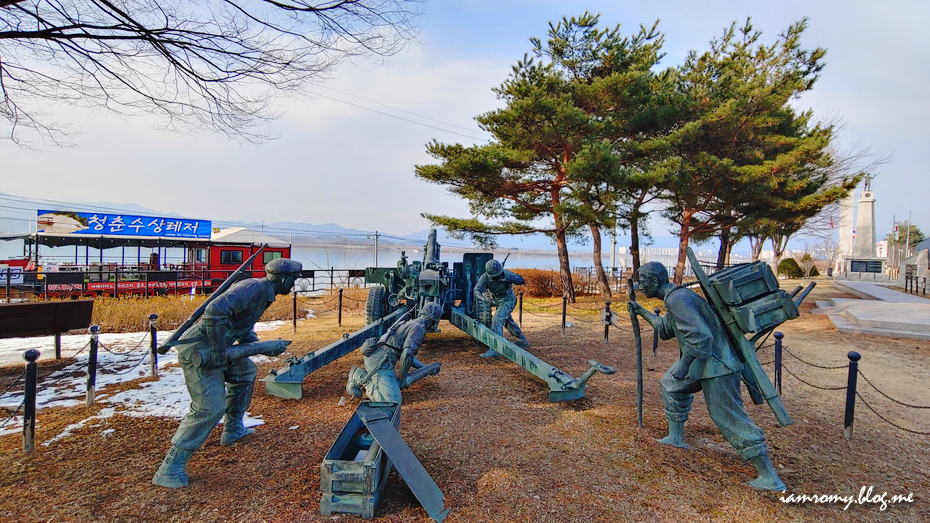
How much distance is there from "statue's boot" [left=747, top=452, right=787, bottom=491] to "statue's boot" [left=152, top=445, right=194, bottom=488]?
157 inches

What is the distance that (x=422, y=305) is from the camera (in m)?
6.86

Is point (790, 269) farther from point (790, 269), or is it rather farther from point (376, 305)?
point (376, 305)

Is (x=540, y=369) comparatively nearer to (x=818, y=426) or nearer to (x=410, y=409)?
(x=410, y=409)

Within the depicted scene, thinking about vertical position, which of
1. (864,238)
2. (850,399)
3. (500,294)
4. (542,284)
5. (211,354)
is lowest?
(850,399)

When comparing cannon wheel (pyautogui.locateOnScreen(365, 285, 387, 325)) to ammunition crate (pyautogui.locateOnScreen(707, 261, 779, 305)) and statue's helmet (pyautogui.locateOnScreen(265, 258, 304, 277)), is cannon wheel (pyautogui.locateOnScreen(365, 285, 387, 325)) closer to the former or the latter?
statue's helmet (pyautogui.locateOnScreen(265, 258, 304, 277))

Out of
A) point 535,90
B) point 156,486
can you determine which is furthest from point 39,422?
point 535,90

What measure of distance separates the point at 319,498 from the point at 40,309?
5550mm

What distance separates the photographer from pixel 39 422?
4297 mm

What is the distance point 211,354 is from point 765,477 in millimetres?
4093

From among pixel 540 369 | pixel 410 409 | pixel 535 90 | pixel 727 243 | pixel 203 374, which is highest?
pixel 535 90

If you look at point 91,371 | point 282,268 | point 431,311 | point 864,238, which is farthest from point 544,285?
point 864,238

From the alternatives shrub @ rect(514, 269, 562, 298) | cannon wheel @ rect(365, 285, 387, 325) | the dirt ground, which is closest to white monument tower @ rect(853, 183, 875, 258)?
shrub @ rect(514, 269, 562, 298)

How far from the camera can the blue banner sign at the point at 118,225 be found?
46.2ft

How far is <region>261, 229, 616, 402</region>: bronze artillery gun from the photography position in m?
5.09
